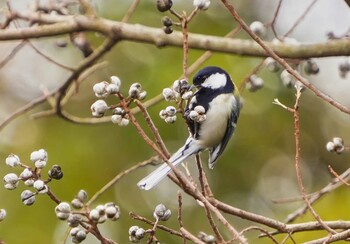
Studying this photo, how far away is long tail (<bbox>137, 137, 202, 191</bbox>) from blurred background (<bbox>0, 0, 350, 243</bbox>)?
9.81 feet

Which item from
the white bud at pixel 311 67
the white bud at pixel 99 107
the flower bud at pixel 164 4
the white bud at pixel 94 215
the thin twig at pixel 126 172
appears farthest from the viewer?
the white bud at pixel 311 67

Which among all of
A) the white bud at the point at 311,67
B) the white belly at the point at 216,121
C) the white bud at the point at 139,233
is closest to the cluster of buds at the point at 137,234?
the white bud at the point at 139,233

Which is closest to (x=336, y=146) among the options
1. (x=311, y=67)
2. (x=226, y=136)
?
(x=226, y=136)

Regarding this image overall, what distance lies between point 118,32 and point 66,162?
2.91 m

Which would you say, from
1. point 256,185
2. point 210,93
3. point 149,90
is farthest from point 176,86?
point 256,185

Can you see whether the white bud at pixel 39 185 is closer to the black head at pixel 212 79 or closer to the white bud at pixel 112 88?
the white bud at pixel 112 88

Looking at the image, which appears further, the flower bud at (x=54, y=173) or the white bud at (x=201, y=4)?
the white bud at (x=201, y=4)

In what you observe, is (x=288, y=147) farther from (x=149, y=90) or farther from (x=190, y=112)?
(x=190, y=112)

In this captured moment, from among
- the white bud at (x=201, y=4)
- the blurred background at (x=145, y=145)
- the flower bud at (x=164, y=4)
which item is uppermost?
the flower bud at (x=164, y=4)

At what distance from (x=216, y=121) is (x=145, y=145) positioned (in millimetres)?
3620

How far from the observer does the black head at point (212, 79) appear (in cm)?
177

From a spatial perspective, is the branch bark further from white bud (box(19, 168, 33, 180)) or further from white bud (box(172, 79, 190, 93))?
white bud (box(19, 168, 33, 180))

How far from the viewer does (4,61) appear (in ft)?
7.52

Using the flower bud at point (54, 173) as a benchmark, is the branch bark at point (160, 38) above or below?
above
